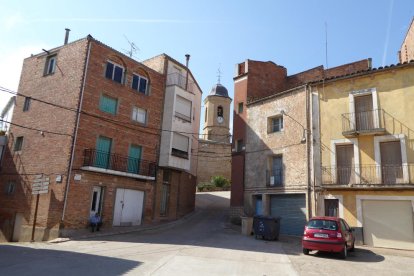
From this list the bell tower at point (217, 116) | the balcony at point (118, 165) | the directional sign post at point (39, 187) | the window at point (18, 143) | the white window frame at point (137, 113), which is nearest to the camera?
the directional sign post at point (39, 187)

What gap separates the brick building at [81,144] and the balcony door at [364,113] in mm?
12331

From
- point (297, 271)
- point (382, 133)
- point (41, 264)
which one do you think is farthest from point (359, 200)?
point (41, 264)

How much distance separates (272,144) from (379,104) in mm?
6793

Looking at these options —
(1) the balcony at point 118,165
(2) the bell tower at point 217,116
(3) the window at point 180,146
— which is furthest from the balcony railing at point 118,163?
(2) the bell tower at point 217,116

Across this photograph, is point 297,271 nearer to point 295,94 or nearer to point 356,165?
point 356,165

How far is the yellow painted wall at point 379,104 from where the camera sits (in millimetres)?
17891

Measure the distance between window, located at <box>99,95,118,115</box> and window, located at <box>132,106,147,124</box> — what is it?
1.38 metres

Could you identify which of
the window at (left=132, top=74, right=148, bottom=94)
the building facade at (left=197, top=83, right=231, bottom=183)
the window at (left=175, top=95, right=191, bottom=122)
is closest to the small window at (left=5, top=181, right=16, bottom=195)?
the window at (left=132, top=74, right=148, bottom=94)

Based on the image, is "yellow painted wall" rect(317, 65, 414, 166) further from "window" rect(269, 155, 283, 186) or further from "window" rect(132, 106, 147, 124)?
"window" rect(132, 106, 147, 124)

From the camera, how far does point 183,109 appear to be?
25.5 m

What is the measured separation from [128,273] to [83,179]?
11.3 metres

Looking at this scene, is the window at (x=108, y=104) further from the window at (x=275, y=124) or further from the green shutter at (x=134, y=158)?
the window at (x=275, y=124)

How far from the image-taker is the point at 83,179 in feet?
62.1

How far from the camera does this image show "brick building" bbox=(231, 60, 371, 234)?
2102cm
